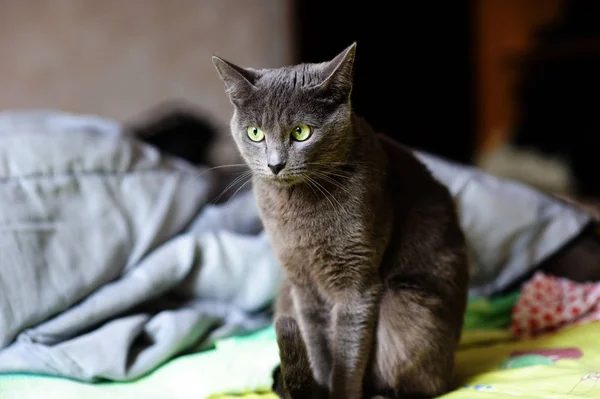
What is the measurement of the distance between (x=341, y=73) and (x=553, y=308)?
2.78ft

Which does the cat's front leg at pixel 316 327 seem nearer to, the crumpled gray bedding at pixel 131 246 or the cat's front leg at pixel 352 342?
the cat's front leg at pixel 352 342

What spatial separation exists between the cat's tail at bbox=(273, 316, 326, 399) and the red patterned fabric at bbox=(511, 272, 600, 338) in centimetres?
66

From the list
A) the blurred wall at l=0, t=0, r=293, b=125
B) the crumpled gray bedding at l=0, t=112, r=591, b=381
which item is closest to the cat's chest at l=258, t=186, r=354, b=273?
the crumpled gray bedding at l=0, t=112, r=591, b=381

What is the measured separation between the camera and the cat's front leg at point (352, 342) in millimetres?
1078

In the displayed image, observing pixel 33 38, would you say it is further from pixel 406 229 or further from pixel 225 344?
pixel 406 229

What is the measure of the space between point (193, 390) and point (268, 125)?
52 cm

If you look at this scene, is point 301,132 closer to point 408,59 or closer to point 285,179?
point 285,179

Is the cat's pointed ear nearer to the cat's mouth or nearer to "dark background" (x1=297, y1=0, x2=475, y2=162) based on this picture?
Result: the cat's mouth

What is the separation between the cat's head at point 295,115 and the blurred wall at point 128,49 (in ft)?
6.28

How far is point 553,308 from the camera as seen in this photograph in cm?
147

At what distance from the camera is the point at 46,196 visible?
139 centimetres

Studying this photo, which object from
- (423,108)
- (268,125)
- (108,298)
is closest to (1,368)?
(108,298)

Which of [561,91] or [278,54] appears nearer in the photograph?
[278,54]

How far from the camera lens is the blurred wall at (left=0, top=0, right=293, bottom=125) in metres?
2.63
